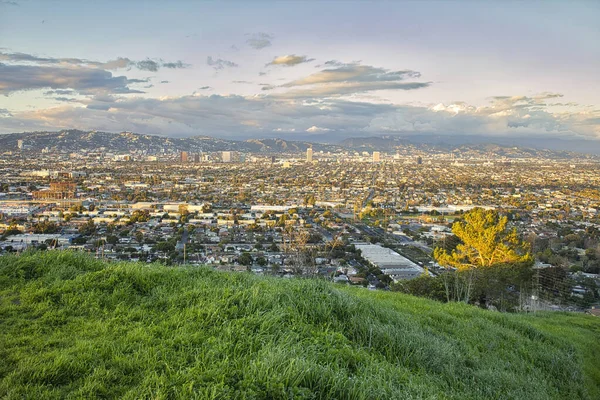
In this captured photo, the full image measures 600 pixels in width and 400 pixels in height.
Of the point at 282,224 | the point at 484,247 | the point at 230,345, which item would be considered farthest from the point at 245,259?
the point at 230,345

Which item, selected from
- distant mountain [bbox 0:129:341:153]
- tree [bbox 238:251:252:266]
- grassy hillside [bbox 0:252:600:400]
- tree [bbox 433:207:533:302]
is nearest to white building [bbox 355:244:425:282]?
tree [bbox 433:207:533:302]

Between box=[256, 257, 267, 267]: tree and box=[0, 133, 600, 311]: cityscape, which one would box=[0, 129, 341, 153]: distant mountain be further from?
box=[256, 257, 267, 267]: tree

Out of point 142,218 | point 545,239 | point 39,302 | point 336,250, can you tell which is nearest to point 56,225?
point 142,218

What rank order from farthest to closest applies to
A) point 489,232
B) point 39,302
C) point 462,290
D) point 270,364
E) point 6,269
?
point 489,232, point 462,290, point 6,269, point 39,302, point 270,364

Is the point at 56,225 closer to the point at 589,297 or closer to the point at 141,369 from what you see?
the point at 141,369

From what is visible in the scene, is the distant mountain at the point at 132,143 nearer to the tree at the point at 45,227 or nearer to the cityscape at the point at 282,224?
the cityscape at the point at 282,224

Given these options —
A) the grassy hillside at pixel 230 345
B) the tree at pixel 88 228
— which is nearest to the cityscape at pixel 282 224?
the tree at pixel 88 228
